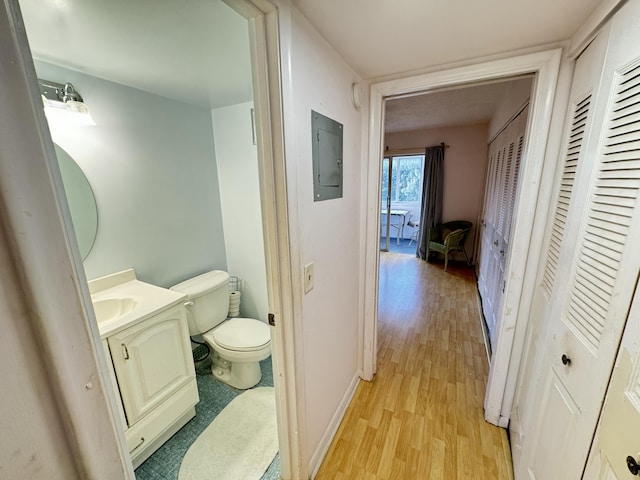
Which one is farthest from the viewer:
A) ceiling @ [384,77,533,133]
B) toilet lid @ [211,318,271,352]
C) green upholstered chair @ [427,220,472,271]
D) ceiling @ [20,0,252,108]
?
green upholstered chair @ [427,220,472,271]

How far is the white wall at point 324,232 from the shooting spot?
100 cm

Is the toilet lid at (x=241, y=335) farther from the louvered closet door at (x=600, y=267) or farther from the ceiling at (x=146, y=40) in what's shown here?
the ceiling at (x=146, y=40)

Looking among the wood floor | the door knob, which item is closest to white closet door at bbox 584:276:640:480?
the door knob

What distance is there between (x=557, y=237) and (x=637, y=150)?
21.7 inches

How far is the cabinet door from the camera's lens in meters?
1.29

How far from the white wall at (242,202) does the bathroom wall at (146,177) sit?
0.09 meters

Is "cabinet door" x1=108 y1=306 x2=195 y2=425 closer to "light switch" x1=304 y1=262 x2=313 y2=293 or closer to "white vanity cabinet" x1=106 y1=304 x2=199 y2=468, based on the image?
"white vanity cabinet" x1=106 y1=304 x2=199 y2=468

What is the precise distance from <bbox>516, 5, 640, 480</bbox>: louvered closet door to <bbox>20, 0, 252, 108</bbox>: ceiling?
4.27 ft

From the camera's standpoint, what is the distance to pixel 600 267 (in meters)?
0.79

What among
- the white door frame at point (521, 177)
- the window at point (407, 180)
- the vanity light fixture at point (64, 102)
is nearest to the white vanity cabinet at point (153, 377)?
the vanity light fixture at point (64, 102)

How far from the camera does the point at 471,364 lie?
216cm

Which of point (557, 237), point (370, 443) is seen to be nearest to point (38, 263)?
point (557, 237)

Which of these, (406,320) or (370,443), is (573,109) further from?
(406,320)

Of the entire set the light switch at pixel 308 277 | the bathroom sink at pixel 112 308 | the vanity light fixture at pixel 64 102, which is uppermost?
the vanity light fixture at pixel 64 102
